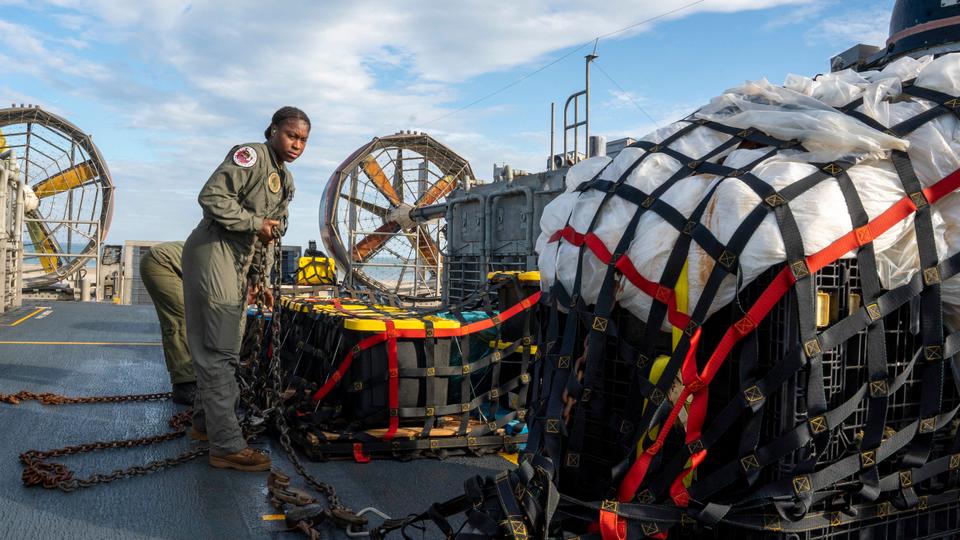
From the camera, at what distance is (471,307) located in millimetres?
4988

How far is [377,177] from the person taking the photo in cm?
2178

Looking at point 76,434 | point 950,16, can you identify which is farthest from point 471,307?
point 950,16

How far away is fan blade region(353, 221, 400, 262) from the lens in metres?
22.2

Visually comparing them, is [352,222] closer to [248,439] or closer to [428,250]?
[428,250]

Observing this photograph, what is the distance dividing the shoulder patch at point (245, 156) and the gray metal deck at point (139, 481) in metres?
1.68

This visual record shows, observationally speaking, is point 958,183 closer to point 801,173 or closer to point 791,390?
point 801,173

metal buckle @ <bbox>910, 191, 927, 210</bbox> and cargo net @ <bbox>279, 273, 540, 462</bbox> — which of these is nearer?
metal buckle @ <bbox>910, 191, 927, 210</bbox>

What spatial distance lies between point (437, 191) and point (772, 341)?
21.2m

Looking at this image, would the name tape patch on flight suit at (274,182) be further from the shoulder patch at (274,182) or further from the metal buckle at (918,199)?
the metal buckle at (918,199)

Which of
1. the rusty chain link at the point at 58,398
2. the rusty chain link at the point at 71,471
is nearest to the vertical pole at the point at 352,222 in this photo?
the rusty chain link at the point at 58,398

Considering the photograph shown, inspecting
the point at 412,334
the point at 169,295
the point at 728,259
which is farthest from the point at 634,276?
the point at 169,295

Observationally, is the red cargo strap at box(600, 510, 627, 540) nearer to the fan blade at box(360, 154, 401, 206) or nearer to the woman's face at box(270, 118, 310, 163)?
the woman's face at box(270, 118, 310, 163)

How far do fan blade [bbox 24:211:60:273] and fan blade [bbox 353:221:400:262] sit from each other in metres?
9.68

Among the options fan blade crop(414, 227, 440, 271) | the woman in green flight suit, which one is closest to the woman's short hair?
the woman in green flight suit
